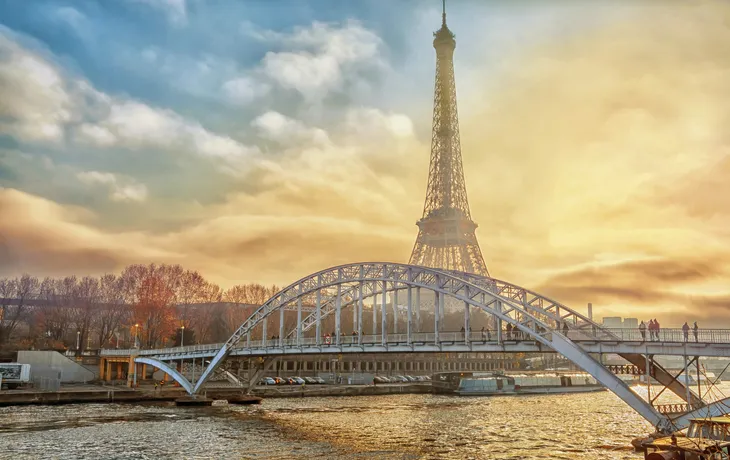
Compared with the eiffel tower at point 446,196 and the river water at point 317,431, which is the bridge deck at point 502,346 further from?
the eiffel tower at point 446,196

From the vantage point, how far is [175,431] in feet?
131

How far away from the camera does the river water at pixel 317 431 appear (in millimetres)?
32375

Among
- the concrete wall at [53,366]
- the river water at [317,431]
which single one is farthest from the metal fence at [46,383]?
the river water at [317,431]

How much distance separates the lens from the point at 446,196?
11819 centimetres

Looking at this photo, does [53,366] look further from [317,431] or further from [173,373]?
[317,431]

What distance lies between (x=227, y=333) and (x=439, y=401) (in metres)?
41.0

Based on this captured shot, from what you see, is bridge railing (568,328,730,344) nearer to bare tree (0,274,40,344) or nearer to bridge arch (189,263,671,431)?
bridge arch (189,263,671,431)

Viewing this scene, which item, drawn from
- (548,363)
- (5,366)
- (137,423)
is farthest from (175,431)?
(548,363)

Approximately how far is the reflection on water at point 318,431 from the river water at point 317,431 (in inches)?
2.1

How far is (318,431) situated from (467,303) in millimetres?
11828

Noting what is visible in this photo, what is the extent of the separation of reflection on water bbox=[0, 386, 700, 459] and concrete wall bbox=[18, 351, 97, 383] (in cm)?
1642

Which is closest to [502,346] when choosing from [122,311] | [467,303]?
[467,303]

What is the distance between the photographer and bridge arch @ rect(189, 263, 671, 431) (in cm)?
3045

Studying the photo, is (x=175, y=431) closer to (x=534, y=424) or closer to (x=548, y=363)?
(x=534, y=424)
